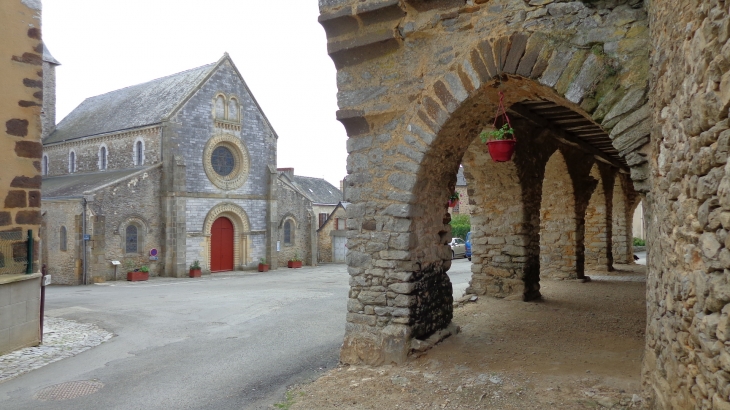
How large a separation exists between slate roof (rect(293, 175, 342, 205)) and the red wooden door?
1049cm

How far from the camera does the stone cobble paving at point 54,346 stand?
22.6ft

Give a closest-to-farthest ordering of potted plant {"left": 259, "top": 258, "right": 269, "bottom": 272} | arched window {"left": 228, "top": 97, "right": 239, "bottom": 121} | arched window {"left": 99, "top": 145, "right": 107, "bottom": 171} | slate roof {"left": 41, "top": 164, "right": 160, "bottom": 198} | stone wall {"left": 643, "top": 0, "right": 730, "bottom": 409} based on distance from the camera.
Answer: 1. stone wall {"left": 643, "top": 0, "right": 730, "bottom": 409}
2. slate roof {"left": 41, "top": 164, "right": 160, "bottom": 198}
3. arched window {"left": 99, "top": 145, "right": 107, "bottom": 171}
4. arched window {"left": 228, "top": 97, "right": 239, "bottom": 121}
5. potted plant {"left": 259, "top": 258, "right": 269, "bottom": 272}

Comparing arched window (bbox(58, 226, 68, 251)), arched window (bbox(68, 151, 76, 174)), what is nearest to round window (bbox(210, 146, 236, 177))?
arched window (bbox(58, 226, 68, 251))

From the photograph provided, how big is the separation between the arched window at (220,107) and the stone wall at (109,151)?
9.13 ft

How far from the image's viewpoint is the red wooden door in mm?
23103

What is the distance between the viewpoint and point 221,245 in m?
23.4

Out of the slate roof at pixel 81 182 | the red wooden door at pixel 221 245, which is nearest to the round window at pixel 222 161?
the red wooden door at pixel 221 245

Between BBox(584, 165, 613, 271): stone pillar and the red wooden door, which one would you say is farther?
the red wooden door

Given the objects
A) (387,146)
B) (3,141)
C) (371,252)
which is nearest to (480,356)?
(371,252)

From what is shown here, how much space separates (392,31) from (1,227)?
6224 mm

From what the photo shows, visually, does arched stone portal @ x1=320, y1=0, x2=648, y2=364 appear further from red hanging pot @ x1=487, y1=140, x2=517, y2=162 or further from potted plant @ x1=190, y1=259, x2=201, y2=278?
potted plant @ x1=190, y1=259, x2=201, y2=278

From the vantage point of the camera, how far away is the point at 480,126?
6305 millimetres

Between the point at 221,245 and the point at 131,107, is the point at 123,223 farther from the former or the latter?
the point at 131,107

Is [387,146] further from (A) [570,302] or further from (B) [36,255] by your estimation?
(B) [36,255]
